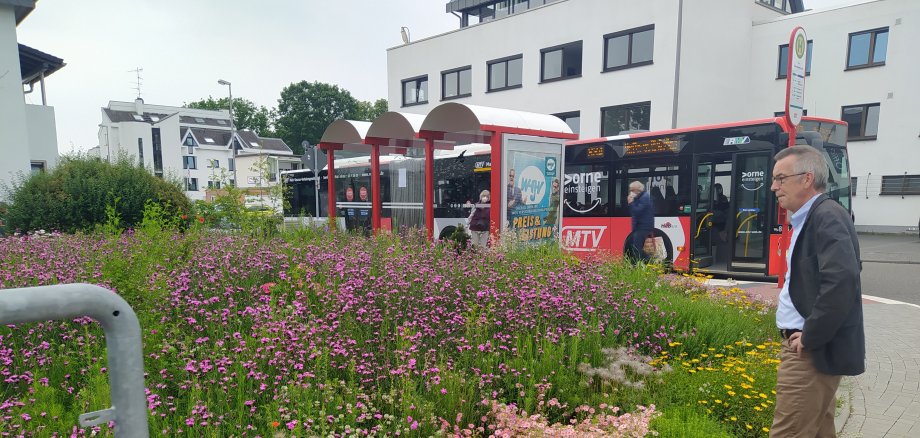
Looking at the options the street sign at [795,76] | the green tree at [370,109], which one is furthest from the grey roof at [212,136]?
the street sign at [795,76]

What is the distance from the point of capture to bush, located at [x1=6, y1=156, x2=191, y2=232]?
9.26m

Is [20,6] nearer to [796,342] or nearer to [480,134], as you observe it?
[480,134]

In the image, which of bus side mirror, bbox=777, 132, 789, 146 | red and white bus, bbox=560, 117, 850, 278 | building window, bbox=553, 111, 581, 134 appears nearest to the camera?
bus side mirror, bbox=777, 132, 789, 146

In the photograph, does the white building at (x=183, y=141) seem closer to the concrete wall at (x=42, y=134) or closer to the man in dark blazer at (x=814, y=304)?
the concrete wall at (x=42, y=134)

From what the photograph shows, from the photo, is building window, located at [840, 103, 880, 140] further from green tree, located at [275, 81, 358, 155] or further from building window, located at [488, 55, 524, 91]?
green tree, located at [275, 81, 358, 155]

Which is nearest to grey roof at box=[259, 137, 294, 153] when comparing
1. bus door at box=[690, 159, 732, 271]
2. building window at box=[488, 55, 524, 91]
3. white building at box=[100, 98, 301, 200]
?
white building at box=[100, 98, 301, 200]

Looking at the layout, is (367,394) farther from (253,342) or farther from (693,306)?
(693,306)

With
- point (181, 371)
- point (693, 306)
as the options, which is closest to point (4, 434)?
point (181, 371)

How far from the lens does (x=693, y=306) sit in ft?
17.6

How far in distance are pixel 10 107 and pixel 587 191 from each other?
17890 mm

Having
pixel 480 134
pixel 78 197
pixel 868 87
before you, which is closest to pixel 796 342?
pixel 480 134

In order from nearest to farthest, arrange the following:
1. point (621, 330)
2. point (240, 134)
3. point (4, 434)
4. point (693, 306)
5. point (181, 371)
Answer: point (4, 434) → point (181, 371) → point (621, 330) → point (693, 306) → point (240, 134)

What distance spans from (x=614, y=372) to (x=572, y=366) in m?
0.30

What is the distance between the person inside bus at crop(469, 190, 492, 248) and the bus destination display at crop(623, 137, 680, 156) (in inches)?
131
